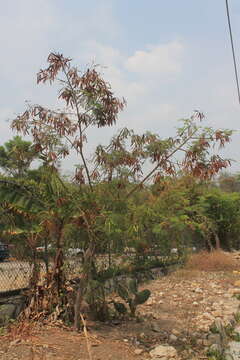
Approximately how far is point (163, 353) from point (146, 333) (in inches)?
41.8

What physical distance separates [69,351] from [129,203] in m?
2.14

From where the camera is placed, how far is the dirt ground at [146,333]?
4672 millimetres

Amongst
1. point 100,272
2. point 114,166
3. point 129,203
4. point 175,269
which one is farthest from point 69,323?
point 175,269

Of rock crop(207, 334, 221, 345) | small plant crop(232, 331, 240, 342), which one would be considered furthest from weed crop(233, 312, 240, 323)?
rock crop(207, 334, 221, 345)

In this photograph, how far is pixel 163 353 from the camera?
15.7ft

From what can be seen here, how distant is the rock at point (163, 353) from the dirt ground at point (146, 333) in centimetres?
11

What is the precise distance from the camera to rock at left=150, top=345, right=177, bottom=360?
4.75 metres

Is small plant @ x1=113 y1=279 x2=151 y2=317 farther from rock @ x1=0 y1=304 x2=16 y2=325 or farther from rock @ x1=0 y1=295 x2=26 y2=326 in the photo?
rock @ x1=0 y1=304 x2=16 y2=325

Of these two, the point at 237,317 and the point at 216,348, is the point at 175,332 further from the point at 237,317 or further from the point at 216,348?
the point at 237,317

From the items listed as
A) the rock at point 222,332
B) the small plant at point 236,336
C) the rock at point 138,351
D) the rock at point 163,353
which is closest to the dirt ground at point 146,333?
the rock at point 138,351

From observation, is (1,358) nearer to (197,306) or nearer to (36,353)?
(36,353)

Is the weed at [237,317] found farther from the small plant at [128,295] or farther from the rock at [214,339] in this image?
the small plant at [128,295]

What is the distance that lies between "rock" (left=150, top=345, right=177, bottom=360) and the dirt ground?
113 millimetres

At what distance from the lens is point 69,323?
5750mm
